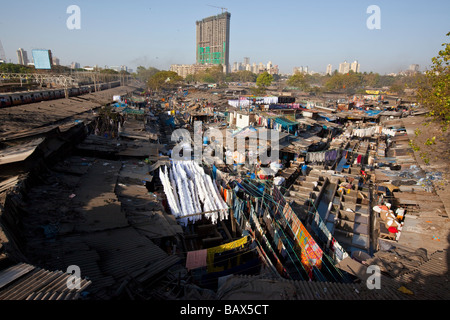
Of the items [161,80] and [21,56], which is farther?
[21,56]

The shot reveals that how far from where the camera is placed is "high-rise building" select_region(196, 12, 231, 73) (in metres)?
147

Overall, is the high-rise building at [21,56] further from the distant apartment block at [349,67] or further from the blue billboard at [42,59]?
the distant apartment block at [349,67]

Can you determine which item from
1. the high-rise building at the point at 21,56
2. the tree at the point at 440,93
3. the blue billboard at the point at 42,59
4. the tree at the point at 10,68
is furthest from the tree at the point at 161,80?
the high-rise building at the point at 21,56

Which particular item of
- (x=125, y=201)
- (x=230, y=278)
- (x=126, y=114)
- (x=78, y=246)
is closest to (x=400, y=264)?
(x=230, y=278)

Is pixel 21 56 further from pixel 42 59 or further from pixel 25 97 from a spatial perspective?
pixel 25 97

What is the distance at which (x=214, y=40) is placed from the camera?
6033 inches

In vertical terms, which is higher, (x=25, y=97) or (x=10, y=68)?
(x=10, y=68)

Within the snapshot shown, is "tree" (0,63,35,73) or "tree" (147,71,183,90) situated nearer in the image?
"tree" (0,63,35,73)

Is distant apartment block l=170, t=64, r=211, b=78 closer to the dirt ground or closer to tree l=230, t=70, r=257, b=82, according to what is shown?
tree l=230, t=70, r=257, b=82

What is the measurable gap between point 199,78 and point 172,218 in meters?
115

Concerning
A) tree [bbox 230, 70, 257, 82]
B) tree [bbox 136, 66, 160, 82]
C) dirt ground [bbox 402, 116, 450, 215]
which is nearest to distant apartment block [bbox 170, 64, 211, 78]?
tree [bbox 136, 66, 160, 82]

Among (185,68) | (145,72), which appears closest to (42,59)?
(145,72)
